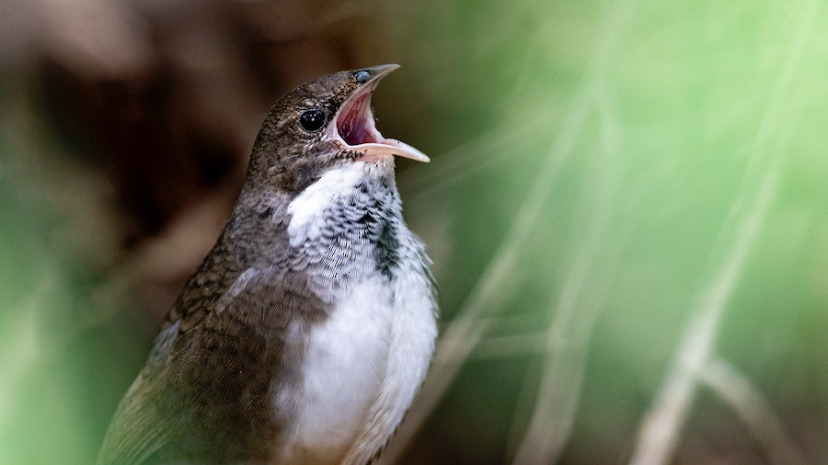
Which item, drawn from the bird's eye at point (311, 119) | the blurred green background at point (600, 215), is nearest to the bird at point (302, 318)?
the bird's eye at point (311, 119)

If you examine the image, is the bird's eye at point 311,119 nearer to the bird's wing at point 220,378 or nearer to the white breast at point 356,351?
the white breast at point 356,351

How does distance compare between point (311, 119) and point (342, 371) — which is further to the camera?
point (311, 119)

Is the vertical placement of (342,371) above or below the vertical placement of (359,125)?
below

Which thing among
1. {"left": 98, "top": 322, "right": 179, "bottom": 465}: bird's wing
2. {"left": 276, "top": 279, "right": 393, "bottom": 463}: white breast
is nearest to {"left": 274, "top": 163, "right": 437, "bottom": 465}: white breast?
{"left": 276, "top": 279, "right": 393, "bottom": 463}: white breast

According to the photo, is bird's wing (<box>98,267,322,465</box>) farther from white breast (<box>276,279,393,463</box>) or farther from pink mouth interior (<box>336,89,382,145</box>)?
pink mouth interior (<box>336,89,382,145</box>)

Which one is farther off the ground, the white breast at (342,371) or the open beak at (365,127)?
the open beak at (365,127)

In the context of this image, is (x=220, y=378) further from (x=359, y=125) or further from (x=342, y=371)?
(x=359, y=125)

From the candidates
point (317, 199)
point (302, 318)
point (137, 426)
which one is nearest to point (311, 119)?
point (317, 199)

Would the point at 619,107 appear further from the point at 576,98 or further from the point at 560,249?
the point at 560,249
